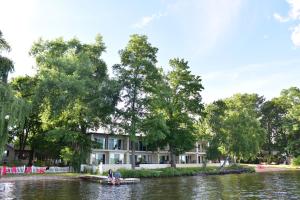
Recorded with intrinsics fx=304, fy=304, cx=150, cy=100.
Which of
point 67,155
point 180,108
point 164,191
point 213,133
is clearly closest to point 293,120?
point 213,133

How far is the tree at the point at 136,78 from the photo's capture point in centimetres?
4441

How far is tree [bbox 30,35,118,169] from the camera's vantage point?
35719 mm

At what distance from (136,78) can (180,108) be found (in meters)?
11.4

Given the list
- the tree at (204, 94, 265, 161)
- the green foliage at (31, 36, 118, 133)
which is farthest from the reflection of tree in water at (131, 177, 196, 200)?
the tree at (204, 94, 265, 161)

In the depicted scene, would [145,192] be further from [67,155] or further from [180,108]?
[180,108]

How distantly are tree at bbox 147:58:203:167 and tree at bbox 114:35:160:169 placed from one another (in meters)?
3.57

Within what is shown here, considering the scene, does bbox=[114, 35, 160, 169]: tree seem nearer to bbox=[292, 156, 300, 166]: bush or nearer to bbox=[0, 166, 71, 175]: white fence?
bbox=[0, 166, 71, 175]: white fence

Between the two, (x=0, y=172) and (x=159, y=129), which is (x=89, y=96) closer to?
(x=159, y=129)

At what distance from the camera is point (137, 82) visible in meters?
44.8

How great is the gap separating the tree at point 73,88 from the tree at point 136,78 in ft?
6.94

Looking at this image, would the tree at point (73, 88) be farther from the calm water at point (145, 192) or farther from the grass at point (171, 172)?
the calm water at point (145, 192)

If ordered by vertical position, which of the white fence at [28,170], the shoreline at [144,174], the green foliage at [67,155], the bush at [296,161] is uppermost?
the green foliage at [67,155]

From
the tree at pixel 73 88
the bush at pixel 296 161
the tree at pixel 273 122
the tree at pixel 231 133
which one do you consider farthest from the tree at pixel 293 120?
the tree at pixel 73 88

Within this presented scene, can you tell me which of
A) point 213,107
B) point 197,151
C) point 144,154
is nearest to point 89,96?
point 144,154
